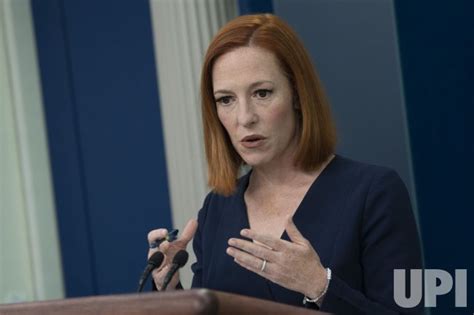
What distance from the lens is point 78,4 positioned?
192 inches

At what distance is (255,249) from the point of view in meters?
Answer: 2.17

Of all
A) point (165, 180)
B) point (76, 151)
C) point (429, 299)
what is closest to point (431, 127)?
point (429, 299)

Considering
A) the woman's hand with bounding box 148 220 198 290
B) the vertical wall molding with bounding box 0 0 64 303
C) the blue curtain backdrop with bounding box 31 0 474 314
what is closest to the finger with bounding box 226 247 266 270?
the woman's hand with bounding box 148 220 198 290

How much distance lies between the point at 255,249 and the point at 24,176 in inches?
115

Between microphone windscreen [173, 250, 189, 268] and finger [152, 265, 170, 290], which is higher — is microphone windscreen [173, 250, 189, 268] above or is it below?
above

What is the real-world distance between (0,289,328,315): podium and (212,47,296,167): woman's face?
813 mm

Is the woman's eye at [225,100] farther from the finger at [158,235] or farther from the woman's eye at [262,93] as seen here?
the finger at [158,235]

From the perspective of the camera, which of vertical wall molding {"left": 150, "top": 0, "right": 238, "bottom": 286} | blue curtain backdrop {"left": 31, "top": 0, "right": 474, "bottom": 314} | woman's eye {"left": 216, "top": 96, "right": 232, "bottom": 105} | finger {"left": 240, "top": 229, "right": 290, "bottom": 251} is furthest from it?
blue curtain backdrop {"left": 31, "top": 0, "right": 474, "bottom": 314}

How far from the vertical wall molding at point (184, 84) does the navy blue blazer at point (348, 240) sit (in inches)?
61.7

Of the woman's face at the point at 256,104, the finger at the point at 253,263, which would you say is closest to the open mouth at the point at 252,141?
the woman's face at the point at 256,104

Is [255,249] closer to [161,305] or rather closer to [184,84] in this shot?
[161,305]

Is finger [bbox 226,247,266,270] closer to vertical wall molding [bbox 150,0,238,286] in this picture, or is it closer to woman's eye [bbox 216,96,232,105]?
woman's eye [bbox 216,96,232,105]

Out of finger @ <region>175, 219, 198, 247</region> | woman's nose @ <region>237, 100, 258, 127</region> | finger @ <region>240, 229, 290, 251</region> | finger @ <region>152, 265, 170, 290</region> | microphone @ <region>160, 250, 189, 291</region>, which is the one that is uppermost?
woman's nose @ <region>237, 100, 258, 127</region>

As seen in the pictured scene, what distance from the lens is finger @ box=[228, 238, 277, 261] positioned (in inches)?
85.3
